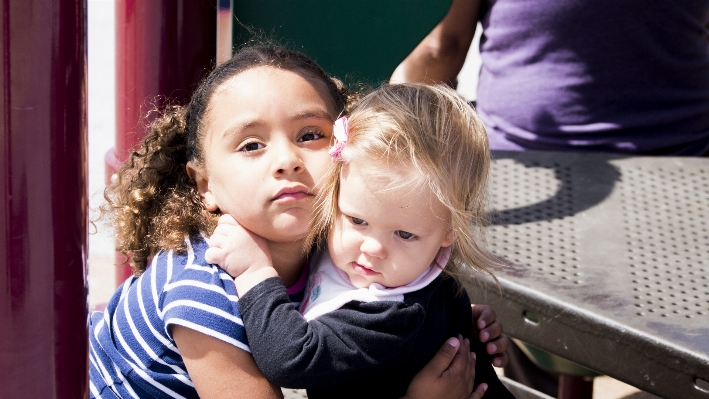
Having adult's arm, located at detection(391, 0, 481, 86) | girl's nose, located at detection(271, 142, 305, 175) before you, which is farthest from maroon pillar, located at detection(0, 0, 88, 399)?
adult's arm, located at detection(391, 0, 481, 86)

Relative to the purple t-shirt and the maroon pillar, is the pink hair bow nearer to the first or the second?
the maroon pillar

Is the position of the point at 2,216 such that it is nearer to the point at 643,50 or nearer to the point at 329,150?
the point at 329,150

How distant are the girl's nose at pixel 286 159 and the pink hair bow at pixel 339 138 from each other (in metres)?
0.05

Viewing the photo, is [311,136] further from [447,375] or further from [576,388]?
[576,388]

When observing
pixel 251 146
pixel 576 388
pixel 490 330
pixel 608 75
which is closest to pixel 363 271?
pixel 251 146

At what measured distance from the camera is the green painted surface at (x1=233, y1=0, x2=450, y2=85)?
5.57 feet

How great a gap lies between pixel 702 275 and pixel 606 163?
53 cm

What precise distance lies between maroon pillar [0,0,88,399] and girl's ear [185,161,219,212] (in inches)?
19.6

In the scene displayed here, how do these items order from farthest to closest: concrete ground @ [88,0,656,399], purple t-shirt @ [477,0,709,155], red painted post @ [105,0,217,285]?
1. concrete ground @ [88,0,656,399]
2. purple t-shirt @ [477,0,709,155]
3. red painted post @ [105,0,217,285]

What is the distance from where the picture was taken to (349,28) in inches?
70.7

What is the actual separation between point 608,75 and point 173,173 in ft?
4.10

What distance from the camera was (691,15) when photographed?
2.23m

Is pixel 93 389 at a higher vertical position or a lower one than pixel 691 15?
lower

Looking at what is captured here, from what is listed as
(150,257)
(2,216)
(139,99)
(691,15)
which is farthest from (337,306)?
(691,15)
